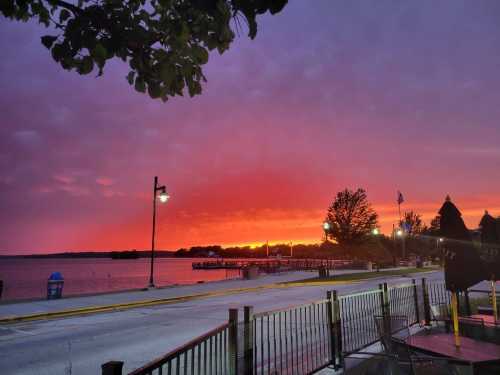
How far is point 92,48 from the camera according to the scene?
3264mm

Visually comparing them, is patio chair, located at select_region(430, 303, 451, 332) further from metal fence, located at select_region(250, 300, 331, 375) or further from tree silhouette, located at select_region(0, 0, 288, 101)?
tree silhouette, located at select_region(0, 0, 288, 101)

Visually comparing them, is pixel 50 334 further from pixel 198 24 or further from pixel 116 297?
pixel 198 24

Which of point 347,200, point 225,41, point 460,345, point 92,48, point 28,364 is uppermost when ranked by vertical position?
point 347,200

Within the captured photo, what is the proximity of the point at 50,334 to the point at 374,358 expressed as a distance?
9253mm

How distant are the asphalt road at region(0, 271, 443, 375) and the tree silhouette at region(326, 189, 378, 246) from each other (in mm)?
61065

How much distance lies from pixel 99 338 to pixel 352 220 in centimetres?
6915

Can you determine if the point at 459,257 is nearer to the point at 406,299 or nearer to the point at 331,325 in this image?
the point at 331,325

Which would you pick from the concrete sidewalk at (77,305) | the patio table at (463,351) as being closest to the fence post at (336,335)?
the patio table at (463,351)

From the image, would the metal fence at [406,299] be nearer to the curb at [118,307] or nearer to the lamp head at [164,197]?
the curb at [118,307]

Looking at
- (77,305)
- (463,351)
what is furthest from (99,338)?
(463,351)

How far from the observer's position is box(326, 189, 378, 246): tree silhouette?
242 feet

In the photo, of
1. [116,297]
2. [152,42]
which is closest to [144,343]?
[152,42]

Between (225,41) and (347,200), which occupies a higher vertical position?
(347,200)

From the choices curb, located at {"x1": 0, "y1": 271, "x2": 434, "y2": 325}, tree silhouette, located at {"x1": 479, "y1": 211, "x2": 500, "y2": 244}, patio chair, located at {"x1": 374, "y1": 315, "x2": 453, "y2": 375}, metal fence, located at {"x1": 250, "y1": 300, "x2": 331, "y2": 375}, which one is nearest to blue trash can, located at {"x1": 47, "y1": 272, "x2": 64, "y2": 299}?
curb, located at {"x1": 0, "y1": 271, "x2": 434, "y2": 325}
